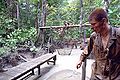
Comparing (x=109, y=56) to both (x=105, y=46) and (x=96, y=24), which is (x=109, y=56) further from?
(x=96, y=24)

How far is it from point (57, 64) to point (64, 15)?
25.6ft

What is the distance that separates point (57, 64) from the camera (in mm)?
6844

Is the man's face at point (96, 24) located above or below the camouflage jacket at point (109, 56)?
above

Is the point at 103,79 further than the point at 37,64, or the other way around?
the point at 37,64

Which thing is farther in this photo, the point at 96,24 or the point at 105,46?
the point at 105,46

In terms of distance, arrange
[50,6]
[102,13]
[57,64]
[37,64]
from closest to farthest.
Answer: [102,13]
[37,64]
[57,64]
[50,6]

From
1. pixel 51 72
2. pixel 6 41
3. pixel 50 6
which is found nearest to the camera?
pixel 51 72

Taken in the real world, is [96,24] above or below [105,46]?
above

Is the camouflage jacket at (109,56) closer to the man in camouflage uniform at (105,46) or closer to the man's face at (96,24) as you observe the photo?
the man in camouflage uniform at (105,46)

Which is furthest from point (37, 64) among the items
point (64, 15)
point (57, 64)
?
point (64, 15)

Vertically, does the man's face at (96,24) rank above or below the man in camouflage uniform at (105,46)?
above

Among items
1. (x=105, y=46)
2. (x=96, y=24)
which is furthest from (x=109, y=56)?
(x=96, y=24)

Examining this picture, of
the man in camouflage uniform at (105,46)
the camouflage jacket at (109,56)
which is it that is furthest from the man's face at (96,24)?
the camouflage jacket at (109,56)

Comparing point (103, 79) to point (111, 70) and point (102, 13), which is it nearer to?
point (111, 70)
